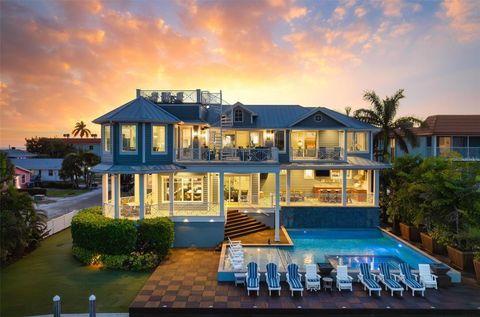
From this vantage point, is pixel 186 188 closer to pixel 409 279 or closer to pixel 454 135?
pixel 409 279

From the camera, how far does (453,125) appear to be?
30.3 metres

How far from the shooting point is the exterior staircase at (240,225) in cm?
1952

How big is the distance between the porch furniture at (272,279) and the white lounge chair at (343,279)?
2.46 meters

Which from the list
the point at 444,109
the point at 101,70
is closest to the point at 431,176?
the point at 101,70

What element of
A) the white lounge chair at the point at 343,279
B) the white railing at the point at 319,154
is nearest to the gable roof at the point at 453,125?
the white railing at the point at 319,154

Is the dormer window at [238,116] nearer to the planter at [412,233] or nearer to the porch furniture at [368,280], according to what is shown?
the planter at [412,233]

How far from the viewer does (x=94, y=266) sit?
50.2 ft

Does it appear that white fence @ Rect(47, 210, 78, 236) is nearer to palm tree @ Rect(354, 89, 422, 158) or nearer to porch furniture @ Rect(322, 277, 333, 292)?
porch furniture @ Rect(322, 277, 333, 292)

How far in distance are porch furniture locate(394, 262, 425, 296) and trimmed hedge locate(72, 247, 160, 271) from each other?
11329 millimetres

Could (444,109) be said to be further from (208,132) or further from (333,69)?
(208,132)

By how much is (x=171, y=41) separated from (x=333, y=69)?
13725mm

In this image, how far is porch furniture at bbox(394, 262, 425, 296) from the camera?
11.8 metres

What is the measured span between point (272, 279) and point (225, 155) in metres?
9.79

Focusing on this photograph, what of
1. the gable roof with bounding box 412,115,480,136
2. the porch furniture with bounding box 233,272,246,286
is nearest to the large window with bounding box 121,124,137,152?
the porch furniture with bounding box 233,272,246,286
